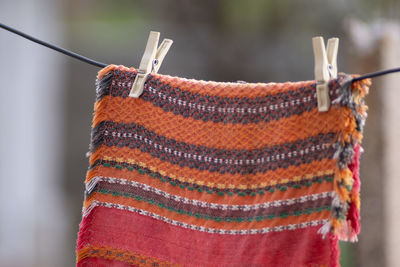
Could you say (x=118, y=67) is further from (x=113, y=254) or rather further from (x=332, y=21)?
(x=332, y=21)

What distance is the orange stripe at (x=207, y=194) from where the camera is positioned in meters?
0.82

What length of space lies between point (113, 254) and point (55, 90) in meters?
3.44

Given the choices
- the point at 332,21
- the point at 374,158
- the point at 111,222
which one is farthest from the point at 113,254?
the point at 332,21

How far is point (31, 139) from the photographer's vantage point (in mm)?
3957

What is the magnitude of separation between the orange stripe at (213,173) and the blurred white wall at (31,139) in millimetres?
2922

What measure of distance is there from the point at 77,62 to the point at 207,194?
12.0 feet

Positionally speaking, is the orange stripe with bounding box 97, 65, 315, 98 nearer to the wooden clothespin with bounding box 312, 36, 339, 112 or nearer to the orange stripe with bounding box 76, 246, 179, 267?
the wooden clothespin with bounding box 312, 36, 339, 112

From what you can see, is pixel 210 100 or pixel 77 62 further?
pixel 77 62

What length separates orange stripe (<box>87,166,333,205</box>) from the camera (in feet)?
→ 2.68

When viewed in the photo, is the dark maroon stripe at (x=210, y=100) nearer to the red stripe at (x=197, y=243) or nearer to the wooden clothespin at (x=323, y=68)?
the wooden clothespin at (x=323, y=68)

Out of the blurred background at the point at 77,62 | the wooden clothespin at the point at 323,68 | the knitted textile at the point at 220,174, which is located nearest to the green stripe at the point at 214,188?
the knitted textile at the point at 220,174

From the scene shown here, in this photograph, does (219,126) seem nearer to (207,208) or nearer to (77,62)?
(207,208)

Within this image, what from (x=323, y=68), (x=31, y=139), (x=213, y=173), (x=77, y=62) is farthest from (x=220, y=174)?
(x=77, y=62)

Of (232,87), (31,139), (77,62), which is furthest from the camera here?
(77,62)
